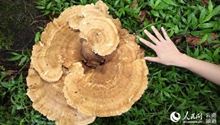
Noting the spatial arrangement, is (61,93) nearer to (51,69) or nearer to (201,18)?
(51,69)

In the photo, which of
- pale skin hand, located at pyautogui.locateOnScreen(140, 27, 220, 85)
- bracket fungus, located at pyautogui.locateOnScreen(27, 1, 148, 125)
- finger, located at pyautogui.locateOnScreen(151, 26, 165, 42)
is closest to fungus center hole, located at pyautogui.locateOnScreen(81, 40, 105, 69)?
bracket fungus, located at pyautogui.locateOnScreen(27, 1, 148, 125)

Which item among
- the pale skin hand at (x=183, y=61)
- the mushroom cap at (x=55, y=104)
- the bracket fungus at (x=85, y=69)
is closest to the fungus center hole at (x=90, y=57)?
the bracket fungus at (x=85, y=69)

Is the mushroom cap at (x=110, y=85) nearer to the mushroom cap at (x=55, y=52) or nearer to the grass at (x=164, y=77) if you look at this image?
the mushroom cap at (x=55, y=52)

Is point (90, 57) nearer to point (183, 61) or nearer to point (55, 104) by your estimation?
point (55, 104)

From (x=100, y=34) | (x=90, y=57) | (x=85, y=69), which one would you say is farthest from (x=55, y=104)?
(x=100, y=34)

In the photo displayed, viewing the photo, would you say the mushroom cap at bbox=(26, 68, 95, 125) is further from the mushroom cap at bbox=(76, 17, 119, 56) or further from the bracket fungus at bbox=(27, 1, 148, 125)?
the mushroom cap at bbox=(76, 17, 119, 56)
